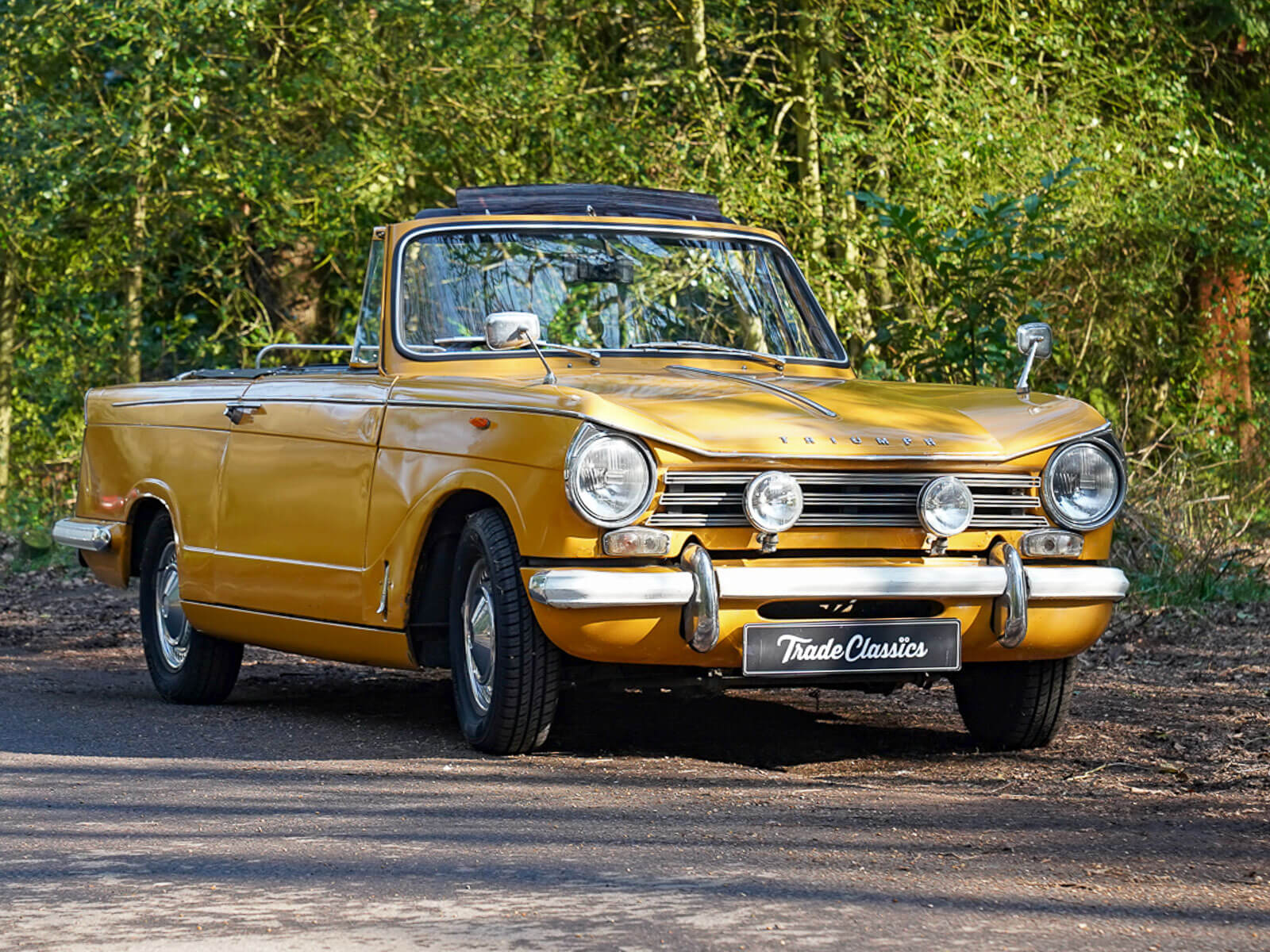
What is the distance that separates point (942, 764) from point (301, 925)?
2.79 m

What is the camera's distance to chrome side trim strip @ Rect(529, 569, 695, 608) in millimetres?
5531

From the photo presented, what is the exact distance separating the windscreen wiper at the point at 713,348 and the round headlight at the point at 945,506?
4.79 feet

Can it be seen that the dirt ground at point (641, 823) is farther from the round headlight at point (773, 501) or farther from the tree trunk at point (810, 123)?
the tree trunk at point (810, 123)

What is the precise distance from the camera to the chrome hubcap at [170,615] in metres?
7.98

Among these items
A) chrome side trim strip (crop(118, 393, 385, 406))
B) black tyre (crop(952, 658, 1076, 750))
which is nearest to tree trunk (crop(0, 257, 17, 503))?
chrome side trim strip (crop(118, 393, 385, 406))

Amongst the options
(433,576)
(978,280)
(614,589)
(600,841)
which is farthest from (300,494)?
(978,280)

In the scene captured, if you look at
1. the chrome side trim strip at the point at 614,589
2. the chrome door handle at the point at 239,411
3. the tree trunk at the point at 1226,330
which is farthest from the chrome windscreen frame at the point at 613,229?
the tree trunk at the point at 1226,330

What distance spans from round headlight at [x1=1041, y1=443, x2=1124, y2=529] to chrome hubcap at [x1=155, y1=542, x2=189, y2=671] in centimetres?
368

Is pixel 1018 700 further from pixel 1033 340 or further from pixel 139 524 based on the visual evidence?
pixel 139 524

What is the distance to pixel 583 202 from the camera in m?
7.67

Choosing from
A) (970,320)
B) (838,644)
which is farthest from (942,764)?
(970,320)

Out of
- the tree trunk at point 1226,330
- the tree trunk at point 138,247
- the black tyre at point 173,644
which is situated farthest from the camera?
the tree trunk at point 138,247

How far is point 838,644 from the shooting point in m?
5.75

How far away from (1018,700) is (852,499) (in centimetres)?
110
